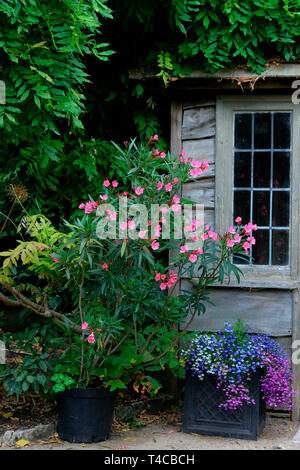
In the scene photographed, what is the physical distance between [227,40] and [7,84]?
6.21 feet

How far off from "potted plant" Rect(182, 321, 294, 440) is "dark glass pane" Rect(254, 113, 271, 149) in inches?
65.2

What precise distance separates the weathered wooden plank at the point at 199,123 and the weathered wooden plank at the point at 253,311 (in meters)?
1.37

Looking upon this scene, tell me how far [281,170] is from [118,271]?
1.93m

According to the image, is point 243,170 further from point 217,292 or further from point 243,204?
point 217,292

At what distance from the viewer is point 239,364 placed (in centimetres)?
454

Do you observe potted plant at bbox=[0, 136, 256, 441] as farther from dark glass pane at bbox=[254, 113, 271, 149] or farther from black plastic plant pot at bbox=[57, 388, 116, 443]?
dark glass pane at bbox=[254, 113, 271, 149]

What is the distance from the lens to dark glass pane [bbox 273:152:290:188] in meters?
5.33

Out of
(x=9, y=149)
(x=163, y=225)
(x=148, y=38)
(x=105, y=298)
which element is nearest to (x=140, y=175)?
(x=163, y=225)

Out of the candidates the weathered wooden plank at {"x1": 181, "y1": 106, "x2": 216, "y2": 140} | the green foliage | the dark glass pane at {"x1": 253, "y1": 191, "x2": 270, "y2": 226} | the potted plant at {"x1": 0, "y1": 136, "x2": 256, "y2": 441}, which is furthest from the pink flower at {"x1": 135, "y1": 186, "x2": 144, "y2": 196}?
the dark glass pane at {"x1": 253, "y1": 191, "x2": 270, "y2": 226}

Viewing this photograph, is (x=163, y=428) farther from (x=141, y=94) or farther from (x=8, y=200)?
(x=141, y=94)

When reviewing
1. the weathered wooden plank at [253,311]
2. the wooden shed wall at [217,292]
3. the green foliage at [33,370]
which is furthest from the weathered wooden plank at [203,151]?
the green foliage at [33,370]

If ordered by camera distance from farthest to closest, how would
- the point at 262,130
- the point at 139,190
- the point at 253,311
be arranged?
the point at 262,130, the point at 253,311, the point at 139,190

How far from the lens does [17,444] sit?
14.0 ft

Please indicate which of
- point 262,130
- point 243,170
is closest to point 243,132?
point 262,130
